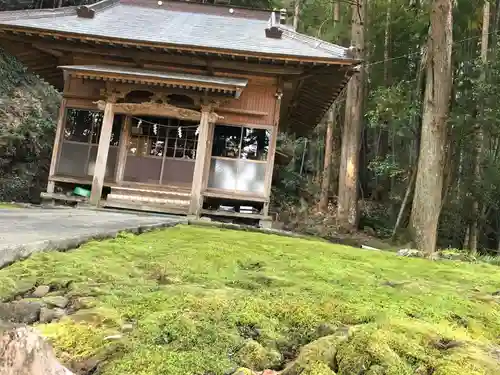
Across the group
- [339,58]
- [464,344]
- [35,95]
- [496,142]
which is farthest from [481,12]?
[464,344]

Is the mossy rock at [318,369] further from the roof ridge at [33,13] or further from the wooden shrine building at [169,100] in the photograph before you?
the roof ridge at [33,13]

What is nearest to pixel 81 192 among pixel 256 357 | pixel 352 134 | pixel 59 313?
pixel 352 134

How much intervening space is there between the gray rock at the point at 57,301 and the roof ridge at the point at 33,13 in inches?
391

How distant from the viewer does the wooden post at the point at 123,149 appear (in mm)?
11812

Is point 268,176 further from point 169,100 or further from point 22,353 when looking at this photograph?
point 22,353

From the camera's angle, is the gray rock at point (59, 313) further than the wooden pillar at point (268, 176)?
No

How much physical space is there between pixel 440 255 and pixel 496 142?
613 inches

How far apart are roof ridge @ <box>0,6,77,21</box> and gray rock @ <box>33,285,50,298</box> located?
9712 mm

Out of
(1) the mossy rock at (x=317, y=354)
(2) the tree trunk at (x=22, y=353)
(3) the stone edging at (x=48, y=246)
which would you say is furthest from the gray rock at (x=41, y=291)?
(1) the mossy rock at (x=317, y=354)

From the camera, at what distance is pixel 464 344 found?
89.4 inches

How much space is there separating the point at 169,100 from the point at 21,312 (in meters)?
9.57

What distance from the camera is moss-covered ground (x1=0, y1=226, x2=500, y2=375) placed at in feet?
6.68

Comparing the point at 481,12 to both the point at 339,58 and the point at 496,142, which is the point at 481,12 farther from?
the point at 339,58

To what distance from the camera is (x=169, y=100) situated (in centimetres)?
1155
